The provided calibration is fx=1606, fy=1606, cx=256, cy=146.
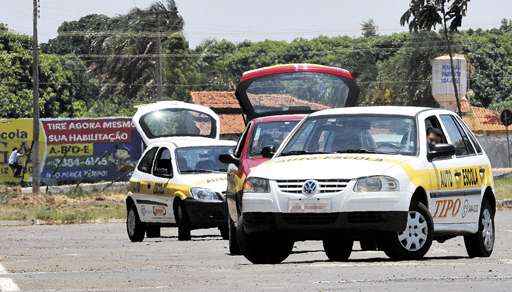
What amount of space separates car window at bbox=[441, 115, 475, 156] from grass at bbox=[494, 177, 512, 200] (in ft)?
82.6

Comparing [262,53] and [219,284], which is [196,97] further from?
[219,284]

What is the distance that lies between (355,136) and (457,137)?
165 cm

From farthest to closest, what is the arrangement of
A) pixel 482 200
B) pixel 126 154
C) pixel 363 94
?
pixel 363 94
pixel 126 154
pixel 482 200

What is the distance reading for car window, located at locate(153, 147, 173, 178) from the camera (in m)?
26.2

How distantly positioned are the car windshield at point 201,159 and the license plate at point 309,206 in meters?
10.3

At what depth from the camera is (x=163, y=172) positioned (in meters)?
26.2

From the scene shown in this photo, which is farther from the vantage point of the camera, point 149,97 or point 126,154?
point 149,97

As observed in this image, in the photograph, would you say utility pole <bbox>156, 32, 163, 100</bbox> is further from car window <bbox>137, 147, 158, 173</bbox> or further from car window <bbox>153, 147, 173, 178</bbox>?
car window <bbox>153, 147, 173, 178</bbox>

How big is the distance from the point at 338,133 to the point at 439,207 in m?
1.31

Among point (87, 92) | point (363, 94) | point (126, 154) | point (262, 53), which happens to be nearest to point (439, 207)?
point (126, 154)

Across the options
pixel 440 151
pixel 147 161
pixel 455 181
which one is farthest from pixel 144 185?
pixel 440 151

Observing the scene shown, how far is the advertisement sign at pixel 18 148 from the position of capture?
197ft

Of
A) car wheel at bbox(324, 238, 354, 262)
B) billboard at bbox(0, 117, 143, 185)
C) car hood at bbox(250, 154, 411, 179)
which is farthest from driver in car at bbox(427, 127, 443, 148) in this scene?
billboard at bbox(0, 117, 143, 185)

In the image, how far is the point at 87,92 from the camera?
100 meters
